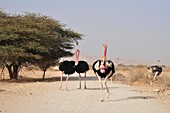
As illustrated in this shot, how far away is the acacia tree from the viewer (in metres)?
33.9

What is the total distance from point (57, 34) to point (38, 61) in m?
3.35

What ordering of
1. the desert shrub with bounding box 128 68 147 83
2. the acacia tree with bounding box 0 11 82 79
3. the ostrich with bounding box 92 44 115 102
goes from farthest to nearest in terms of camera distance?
1. the desert shrub with bounding box 128 68 147 83
2. the acacia tree with bounding box 0 11 82 79
3. the ostrich with bounding box 92 44 115 102

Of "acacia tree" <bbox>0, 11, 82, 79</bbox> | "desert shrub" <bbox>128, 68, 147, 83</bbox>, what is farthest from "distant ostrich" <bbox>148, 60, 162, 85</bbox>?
→ "acacia tree" <bbox>0, 11, 82, 79</bbox>

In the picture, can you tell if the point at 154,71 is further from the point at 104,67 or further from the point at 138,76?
the point at 104,67

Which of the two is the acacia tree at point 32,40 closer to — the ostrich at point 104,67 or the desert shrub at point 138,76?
the desert shrub at point 138,76

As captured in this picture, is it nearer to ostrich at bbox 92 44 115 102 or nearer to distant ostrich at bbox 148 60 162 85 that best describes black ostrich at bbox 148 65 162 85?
distant ostrich at bbox 148 60 162 85

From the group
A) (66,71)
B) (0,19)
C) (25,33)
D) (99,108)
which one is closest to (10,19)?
(0,19)

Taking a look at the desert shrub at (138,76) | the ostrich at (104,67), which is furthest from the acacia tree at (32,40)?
the ostrich at (104,67)


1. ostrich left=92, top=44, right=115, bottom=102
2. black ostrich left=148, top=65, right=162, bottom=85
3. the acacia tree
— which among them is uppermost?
the acacia tree

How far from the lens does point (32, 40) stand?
3544 centimetres

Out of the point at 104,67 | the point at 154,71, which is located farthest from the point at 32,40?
the point at 104,67

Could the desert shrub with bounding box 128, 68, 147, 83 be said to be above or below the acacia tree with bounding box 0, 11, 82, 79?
below

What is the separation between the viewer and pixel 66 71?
25531 mm

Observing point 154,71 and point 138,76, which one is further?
point 138,76
